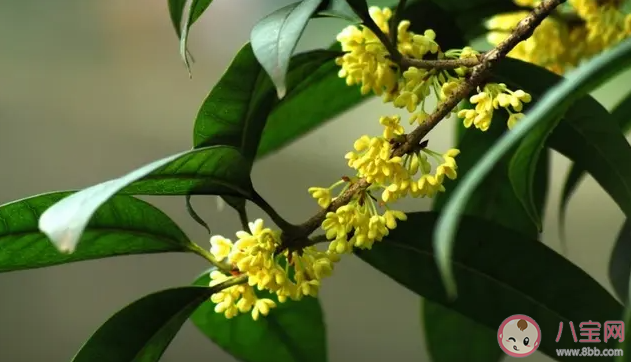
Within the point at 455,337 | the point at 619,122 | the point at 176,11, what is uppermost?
the point at 619,122

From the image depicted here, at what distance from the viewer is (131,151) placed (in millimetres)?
975

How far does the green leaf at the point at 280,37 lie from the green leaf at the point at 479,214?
27 centimetres

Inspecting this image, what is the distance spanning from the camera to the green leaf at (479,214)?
67 centimetres

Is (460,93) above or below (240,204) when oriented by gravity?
Answer: above

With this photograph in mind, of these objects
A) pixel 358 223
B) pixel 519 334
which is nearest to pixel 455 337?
pixel 519 334

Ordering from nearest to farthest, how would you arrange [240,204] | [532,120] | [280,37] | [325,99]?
[532,120], [280,37], [240,204], [325,99]

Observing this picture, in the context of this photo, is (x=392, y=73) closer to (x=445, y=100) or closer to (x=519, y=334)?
(x=445, y=100)

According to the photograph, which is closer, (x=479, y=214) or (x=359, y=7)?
(x=359, y=7)

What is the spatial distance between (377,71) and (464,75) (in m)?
0.06

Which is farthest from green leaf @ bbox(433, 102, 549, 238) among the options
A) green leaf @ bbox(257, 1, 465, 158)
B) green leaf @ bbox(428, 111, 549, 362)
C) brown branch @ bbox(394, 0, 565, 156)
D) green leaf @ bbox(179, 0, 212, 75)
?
green leaf @ bbox(179, 0, 212, 75)

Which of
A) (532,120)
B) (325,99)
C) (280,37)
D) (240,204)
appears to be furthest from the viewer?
(325,99)

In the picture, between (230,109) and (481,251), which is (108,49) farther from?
(481,251)

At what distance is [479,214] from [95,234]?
15.1 inches

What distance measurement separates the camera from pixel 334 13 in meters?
0.50
